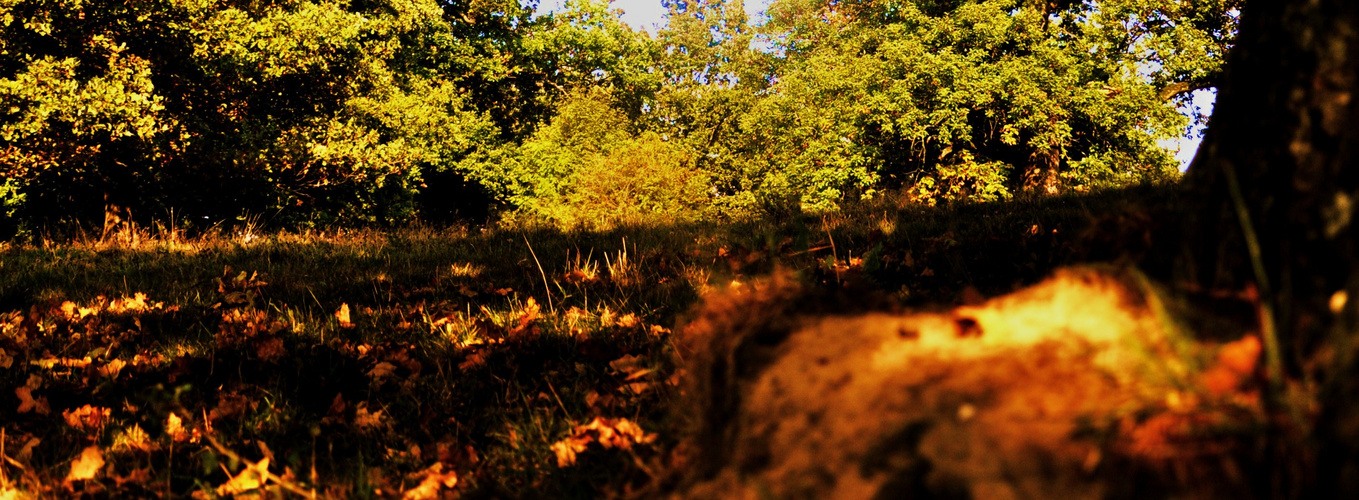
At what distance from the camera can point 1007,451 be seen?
82 cm

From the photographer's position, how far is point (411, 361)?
10.9ft

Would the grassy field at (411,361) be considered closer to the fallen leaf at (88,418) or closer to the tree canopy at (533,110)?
the fallen leaf at (88,418)

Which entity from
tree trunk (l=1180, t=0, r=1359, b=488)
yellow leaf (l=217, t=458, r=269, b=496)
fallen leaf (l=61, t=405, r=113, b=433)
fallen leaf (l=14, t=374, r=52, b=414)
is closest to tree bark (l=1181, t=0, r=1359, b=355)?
tree trunk (l=1180, t=0, r=1359, b=488)

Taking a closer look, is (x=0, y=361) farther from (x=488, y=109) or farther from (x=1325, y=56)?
(x=488, y=109)

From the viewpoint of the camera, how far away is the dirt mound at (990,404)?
2.60 feet

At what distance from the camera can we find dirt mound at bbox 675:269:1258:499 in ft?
2.60

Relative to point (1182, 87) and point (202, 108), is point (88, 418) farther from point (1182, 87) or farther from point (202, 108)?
point (1182, 87)

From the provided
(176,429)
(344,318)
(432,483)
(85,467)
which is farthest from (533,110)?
(432,483)

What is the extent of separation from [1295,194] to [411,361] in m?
3.13

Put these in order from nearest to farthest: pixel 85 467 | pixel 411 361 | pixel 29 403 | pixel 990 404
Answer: pixel 990 404 → pixel 85 467 → pixel 29 403 → pixel 411 361

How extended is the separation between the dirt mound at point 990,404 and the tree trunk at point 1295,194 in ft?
0.24

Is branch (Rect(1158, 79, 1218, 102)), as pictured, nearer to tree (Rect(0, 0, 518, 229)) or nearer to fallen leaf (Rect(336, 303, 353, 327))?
tree (Rect(0, 0, 518, 229))

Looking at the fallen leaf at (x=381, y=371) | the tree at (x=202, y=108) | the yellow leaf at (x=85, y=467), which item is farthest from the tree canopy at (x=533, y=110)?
the yellow leaf at (x=85, y=467)

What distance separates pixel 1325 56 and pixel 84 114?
1505cm
